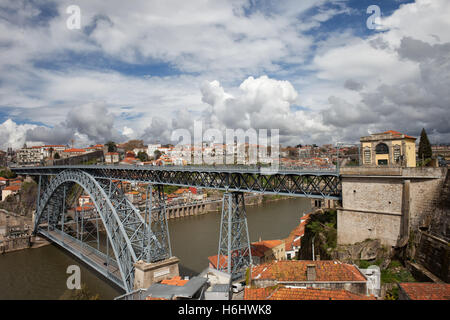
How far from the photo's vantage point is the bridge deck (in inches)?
626

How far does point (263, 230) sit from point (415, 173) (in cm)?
2177

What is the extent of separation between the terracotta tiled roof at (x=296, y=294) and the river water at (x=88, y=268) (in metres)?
10.8

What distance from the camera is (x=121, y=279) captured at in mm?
15359

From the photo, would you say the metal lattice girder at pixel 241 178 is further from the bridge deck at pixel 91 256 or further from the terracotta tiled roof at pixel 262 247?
the terracotta tiled roof at pixel 262 247

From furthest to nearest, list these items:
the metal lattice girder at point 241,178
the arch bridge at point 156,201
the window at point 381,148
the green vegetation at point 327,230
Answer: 1. the window at point 381,148
2. the green vegetation at point 327,230
3. the arch bridge at point 156,201
4. the metal lattice girder at point 241,178

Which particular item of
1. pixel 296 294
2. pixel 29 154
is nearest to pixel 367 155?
pixel 296 294

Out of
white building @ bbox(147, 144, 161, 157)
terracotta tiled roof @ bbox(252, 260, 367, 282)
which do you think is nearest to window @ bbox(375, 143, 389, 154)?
terracotta tiled roof @ bbox(252, 260, 367, 282)

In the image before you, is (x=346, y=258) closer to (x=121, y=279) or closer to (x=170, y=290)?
(x=170, y=290)

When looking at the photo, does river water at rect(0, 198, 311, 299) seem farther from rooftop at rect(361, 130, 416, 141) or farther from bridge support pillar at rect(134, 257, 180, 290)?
rooftop at rect(361, 130, 416, 141)

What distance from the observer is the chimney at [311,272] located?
8969mm

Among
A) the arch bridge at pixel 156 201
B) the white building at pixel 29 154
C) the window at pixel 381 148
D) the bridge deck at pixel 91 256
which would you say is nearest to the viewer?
the arch bridge at pixel 156 201

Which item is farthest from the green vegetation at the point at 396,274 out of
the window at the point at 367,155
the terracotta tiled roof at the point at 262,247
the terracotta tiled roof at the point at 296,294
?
the terracotta tiled roof at the point at 262,247

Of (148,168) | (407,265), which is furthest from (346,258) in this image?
(148,168)
